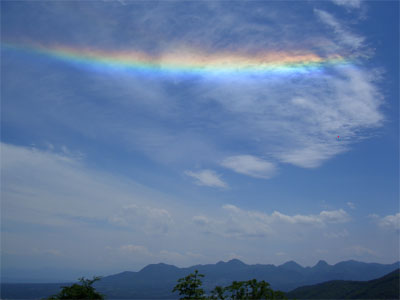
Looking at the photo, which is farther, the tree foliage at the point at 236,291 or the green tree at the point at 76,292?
the green tree at the point at 76,292

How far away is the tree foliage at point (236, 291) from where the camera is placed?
85.8ft

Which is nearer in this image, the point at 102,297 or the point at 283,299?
the point at 283,299

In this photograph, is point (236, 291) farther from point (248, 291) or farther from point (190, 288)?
point (190, 288)

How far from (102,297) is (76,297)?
15.6ft

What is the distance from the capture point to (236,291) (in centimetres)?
2777

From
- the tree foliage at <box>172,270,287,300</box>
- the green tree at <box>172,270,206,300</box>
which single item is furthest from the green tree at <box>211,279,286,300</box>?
the green tree at <box>172,270,206,300</box>

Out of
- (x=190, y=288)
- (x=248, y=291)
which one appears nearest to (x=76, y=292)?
(x=190, y=288)

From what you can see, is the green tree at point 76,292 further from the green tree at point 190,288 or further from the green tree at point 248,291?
the green tree at point 248,291

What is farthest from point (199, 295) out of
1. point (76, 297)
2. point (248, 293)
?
point (76, 297)

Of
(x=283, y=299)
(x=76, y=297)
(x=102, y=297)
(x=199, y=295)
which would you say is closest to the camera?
(x=283, y=299)

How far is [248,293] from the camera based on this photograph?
27094 mm

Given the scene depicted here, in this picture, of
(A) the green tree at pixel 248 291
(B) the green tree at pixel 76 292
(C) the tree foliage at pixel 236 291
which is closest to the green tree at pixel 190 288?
(C) the tree foliage at pixel 236 291

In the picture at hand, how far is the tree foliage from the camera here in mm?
26141

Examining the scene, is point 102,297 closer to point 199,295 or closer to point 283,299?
point 199,295
